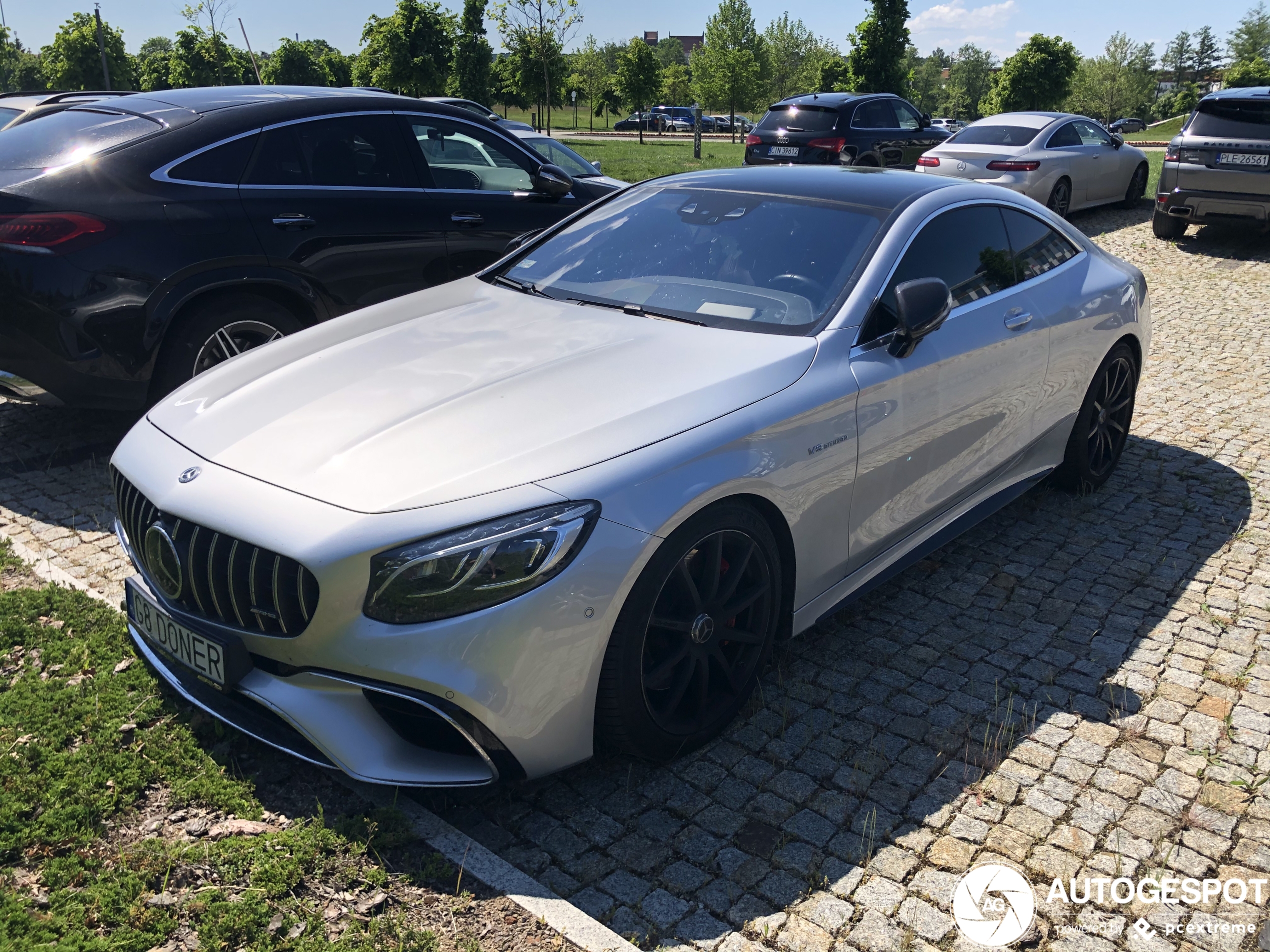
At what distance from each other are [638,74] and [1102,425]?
170ft

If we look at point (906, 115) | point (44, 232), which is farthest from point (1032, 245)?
point (906, 115)

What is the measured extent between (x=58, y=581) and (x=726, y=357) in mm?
2908

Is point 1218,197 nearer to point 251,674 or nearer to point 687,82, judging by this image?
point 251,674

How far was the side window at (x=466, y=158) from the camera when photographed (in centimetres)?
639

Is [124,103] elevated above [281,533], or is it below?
above

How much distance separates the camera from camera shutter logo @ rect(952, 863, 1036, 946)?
8.39ft

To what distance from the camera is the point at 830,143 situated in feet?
51.7

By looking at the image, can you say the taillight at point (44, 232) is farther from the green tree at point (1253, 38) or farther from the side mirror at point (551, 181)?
the green tree at point (1253, 38)

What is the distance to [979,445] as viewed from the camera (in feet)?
13.9

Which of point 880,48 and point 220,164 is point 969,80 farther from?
point 220,164

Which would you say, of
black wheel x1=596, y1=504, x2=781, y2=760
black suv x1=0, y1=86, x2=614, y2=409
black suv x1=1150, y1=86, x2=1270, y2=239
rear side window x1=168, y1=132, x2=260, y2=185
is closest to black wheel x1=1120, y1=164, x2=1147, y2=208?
black suv x1=1150, y1=86, x2=1270, y2=239

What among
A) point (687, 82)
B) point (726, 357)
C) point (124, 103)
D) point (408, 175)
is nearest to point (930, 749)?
point (726, 357)

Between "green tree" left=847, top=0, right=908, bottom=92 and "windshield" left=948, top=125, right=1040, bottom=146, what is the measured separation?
2539 cm

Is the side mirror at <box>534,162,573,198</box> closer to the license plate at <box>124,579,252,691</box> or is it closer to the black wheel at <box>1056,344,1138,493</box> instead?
the black wheel at <box>1056,344,1138,493</box>
